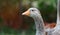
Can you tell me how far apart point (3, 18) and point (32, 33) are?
2.49 feet

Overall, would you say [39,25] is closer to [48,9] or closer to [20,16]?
[48,9]

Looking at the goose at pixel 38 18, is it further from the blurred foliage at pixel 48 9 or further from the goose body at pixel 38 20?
the blurred foliage at pixel 48 9

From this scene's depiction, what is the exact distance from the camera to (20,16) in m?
3.35

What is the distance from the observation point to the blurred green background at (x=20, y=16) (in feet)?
10.0

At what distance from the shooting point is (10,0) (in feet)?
11.2

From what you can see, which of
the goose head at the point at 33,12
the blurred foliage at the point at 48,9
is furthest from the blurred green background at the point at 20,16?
the goose head at the point at 33,12

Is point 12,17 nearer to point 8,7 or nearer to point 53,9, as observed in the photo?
point 8,7

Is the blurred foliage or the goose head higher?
the goose head

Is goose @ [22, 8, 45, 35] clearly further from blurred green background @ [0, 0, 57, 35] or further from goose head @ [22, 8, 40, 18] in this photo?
blurred green background @ [0, 0, 57, 35]

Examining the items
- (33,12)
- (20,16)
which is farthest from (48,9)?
(33,12)

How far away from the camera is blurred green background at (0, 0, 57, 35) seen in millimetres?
3051

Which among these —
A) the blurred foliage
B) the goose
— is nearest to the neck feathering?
the goose

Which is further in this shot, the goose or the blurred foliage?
the blurred foliage

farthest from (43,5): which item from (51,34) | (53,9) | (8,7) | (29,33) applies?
(51,34)
